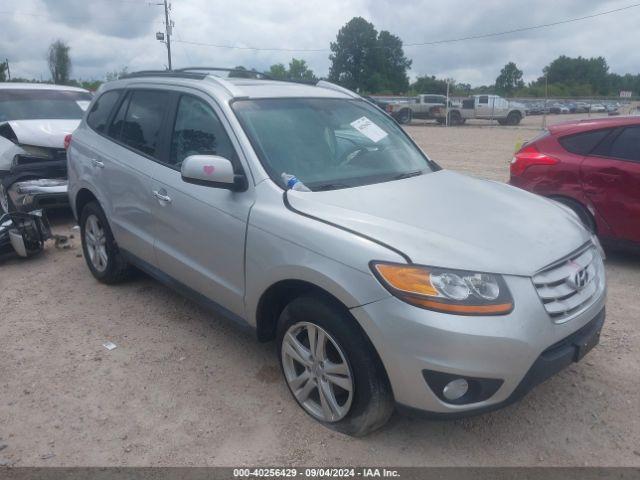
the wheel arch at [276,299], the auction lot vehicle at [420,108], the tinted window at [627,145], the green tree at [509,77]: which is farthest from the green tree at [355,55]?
the wheel arch at [276,299]

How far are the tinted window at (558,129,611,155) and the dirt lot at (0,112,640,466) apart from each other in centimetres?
176

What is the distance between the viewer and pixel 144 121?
14.1 feet

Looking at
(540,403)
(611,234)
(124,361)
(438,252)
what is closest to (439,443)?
(540,403)

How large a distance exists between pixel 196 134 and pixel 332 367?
1829 mm

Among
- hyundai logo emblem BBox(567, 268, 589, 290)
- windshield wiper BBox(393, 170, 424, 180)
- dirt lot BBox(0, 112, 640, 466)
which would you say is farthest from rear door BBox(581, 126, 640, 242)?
hyundai logo emblem BBox(567, 268, 589, 290)

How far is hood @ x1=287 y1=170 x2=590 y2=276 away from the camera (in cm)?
258

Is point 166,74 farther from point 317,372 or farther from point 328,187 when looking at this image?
point 317,372

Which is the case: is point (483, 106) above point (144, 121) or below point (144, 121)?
above

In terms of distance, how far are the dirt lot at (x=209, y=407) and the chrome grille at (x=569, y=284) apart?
738 millimetres

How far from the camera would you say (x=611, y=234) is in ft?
17.8

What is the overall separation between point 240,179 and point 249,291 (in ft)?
2.08

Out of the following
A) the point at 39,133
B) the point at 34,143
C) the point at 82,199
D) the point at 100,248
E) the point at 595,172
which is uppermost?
the point at 39,133

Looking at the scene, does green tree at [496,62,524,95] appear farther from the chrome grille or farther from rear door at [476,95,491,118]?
the chrome grille

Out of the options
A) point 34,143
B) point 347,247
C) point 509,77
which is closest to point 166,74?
point 347,247
